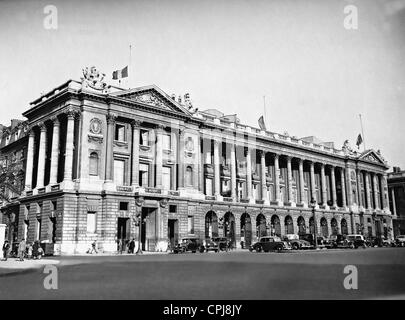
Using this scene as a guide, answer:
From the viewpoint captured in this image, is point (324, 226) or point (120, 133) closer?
point (120, 133)

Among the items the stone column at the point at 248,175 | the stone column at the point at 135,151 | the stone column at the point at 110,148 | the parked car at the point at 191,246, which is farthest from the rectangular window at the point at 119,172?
the stone column at the point at 248,175

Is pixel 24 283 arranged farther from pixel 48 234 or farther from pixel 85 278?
pixel 48 234

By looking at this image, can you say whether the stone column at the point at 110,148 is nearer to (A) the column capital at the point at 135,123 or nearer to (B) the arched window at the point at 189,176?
(A) the column capital at the point at 135,123

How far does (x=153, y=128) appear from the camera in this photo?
46.8m

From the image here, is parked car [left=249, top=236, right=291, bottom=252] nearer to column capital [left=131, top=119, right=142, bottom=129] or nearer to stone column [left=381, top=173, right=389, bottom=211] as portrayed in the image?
column capital [left=131, top=119, right=142, bottom=129]

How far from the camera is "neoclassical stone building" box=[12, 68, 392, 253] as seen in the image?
4087 cm

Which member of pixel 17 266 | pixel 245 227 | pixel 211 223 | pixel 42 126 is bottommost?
pixel 17 266

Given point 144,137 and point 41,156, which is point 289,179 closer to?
point 144,137

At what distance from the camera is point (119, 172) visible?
144 feet

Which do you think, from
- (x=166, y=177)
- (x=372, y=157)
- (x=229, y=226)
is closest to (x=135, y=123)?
(x=166, y=177)

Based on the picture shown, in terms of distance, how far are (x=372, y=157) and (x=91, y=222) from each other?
58.5m

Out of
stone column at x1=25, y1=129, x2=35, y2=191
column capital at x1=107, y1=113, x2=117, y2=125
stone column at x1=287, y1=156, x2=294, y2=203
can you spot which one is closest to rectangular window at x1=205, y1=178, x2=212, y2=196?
stone column at x1=287, y1=156, x2=294, y2=203

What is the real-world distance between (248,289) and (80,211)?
103 feet
